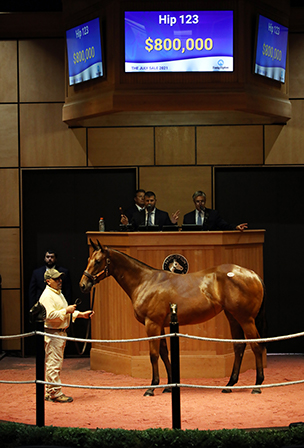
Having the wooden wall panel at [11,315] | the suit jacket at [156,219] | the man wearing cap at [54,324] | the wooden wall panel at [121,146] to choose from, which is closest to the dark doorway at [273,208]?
the wooden wall panel at [121,146]

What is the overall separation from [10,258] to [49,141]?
2119mm

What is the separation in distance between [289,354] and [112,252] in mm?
4266

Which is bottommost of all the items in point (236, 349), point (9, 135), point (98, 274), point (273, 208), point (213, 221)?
point (236, 349)

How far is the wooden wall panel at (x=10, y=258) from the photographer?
10.0m

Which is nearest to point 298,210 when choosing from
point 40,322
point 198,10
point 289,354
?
point 289,354

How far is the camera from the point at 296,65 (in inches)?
393

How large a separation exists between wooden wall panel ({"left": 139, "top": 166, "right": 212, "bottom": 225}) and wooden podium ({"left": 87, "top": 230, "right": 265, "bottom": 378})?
1.84 m

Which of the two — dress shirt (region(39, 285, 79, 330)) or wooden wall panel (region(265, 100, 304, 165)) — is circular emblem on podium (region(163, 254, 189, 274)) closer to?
dress shirt (region(39, 285, 79, 330))

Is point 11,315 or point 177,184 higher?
point 177,184

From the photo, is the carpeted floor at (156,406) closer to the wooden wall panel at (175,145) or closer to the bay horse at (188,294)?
the bay horse at (188,294)

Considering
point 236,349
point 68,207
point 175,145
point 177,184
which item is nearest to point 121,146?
point 175,145

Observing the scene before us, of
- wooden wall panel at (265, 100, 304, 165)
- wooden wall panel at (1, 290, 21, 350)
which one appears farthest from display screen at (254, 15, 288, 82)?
wooden wall panel at (1, 290, 21, 350)

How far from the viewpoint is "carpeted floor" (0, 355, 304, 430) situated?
5.74 meters

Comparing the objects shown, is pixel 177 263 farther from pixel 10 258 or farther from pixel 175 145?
Answer: pixel 10 258
